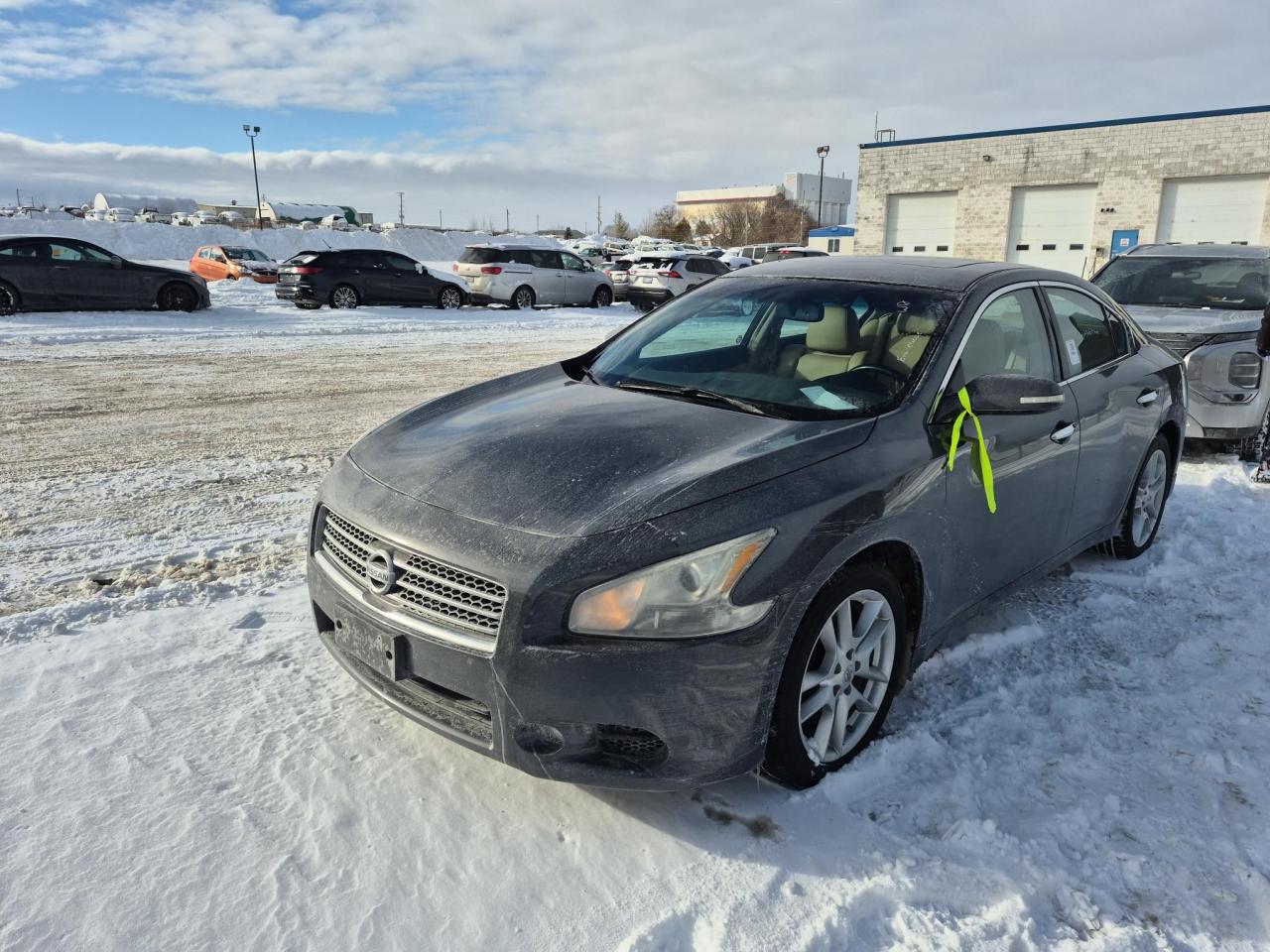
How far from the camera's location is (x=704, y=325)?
4176 mm

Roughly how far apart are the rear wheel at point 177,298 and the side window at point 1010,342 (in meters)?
16.9

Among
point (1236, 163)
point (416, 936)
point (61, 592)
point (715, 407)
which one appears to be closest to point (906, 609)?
point (715, 407)

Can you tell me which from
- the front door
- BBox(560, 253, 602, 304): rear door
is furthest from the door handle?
BBox(560, 253, 602, 304): rear door

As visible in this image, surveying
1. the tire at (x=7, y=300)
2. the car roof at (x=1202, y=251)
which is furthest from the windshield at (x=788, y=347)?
the tire at (x=7, y=300)

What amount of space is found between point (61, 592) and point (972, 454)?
12.8 feet

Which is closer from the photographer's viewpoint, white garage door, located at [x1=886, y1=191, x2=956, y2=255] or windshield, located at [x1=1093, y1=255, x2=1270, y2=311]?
windshield, located at [x1=1093, y1=255, x2=1270, y2=311]

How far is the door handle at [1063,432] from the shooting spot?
3.73 meters

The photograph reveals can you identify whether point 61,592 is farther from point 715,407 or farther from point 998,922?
point 998,922

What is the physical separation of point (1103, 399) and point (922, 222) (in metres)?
36.2

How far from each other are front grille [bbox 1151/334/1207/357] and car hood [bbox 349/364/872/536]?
17.7ft

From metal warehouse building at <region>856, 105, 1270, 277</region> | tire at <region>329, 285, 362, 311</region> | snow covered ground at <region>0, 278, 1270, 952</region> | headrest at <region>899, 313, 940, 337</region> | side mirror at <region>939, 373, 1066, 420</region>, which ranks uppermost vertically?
metal warehouse building at <region>856, 105, 1270, 277</region>

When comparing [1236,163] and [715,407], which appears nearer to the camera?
[715,407]

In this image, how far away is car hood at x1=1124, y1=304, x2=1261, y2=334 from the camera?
704cm

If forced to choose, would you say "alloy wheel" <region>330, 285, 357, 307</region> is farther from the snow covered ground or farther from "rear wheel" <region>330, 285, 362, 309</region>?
the snow covered ground
